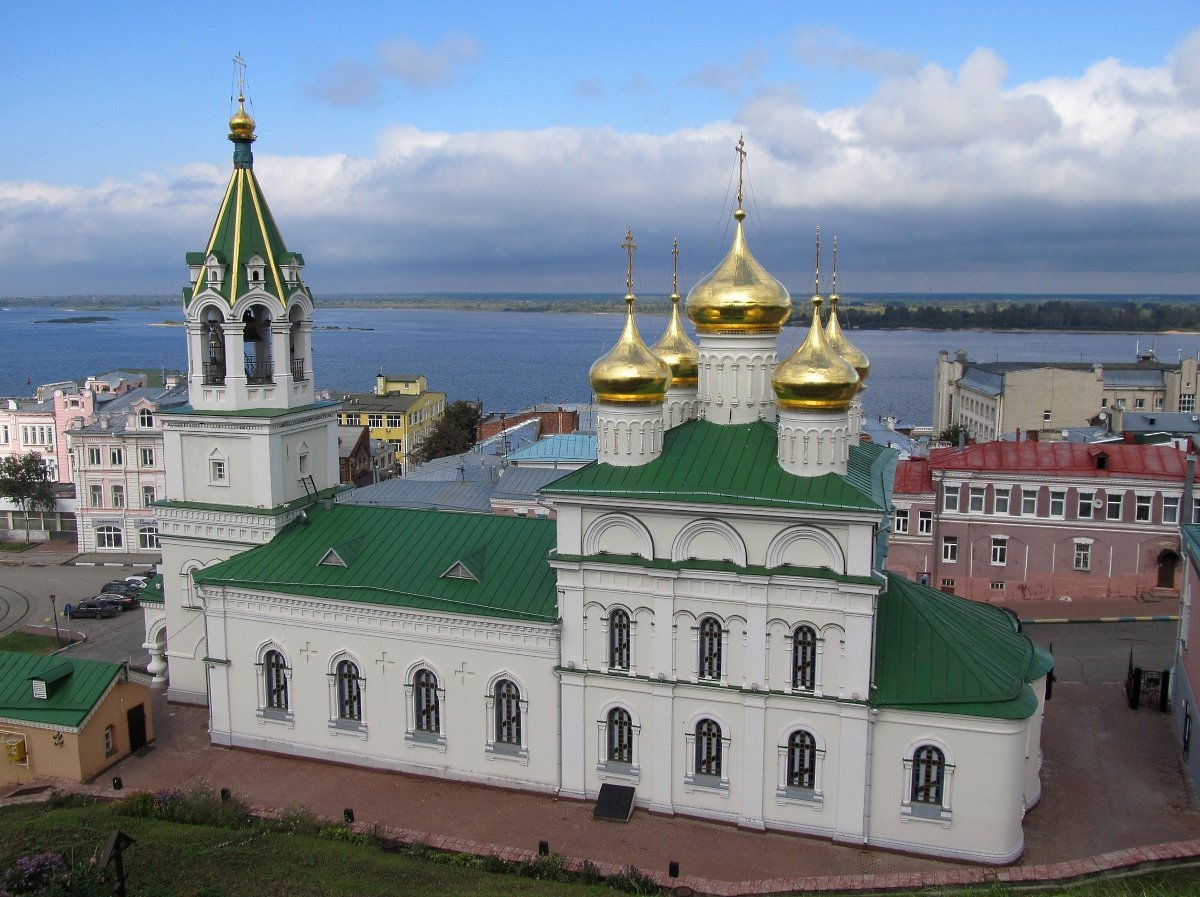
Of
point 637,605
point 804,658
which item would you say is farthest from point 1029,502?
point 637,605

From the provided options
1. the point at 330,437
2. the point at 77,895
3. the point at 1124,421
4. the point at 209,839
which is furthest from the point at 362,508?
the point at 1124,421

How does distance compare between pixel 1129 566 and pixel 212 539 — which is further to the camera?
pixel 1129 566

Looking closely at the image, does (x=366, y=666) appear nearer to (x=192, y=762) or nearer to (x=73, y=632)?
(x=192, y=762)

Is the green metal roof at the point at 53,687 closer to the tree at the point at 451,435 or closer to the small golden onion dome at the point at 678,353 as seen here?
the small golden onion dome at the point at 678,353

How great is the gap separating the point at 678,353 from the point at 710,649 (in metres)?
6.48

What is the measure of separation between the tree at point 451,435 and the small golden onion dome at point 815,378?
39950 mm

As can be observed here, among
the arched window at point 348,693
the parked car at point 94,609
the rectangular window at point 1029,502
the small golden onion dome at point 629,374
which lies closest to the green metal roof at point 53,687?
the arched window at point 348,693

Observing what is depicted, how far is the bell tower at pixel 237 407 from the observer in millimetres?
21062

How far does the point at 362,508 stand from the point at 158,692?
6990 mm

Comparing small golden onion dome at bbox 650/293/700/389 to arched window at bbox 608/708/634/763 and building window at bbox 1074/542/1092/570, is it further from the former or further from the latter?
A: building window at bbox 1074/542/1092/570

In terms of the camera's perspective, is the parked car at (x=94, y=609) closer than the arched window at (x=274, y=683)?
No

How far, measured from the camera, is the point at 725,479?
677 inches

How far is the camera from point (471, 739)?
19.2 metres

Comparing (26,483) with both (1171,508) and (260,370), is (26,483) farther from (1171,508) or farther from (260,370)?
(1171,508)
